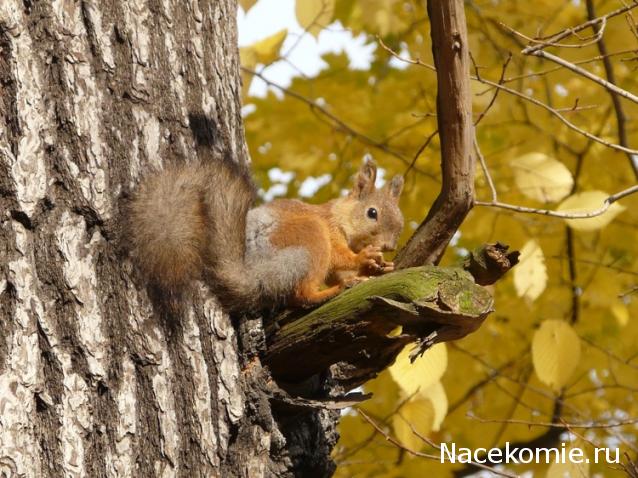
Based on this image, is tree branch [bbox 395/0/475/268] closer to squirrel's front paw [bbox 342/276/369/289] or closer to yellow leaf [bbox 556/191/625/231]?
squirrel's front paw [bbox 342/276/369/289]

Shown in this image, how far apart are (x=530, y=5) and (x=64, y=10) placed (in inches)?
108

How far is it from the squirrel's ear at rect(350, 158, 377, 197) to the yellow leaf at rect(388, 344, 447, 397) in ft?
2.75

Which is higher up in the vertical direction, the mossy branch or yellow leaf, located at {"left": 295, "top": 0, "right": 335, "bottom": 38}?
yellow leaf, located at {"left": 295, "top": 0, "right": 335, "bottom": 38}

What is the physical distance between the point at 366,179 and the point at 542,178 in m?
0.71

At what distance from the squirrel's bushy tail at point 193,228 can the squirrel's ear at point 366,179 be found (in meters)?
1.12

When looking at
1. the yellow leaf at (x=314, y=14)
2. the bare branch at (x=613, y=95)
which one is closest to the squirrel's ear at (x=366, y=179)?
the yellow leaf at (x=314, y=14)

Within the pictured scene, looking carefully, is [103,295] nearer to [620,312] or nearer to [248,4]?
[248,4]

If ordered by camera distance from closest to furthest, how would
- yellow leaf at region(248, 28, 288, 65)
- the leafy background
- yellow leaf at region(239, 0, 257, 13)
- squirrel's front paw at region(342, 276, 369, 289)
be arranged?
squirrel's front paw at region(342, 276, 369, 289) → yellow leaf at region(239, 0, 257, 13) → yellow leaf at region(248, 28, 288, 65) → the leafy background

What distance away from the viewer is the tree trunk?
66.7 inches

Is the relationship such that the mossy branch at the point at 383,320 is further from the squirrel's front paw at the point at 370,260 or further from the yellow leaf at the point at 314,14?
the yellow leaf at the point at 314,14

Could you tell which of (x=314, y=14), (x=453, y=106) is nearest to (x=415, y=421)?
(x=453, y=106)

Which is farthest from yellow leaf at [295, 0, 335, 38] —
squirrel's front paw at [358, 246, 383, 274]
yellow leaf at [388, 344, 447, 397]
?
yellow leaf at [388, 344, 447, 397]

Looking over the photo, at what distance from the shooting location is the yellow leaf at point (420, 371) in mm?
2627

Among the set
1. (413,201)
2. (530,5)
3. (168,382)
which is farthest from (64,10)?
(530,5)
